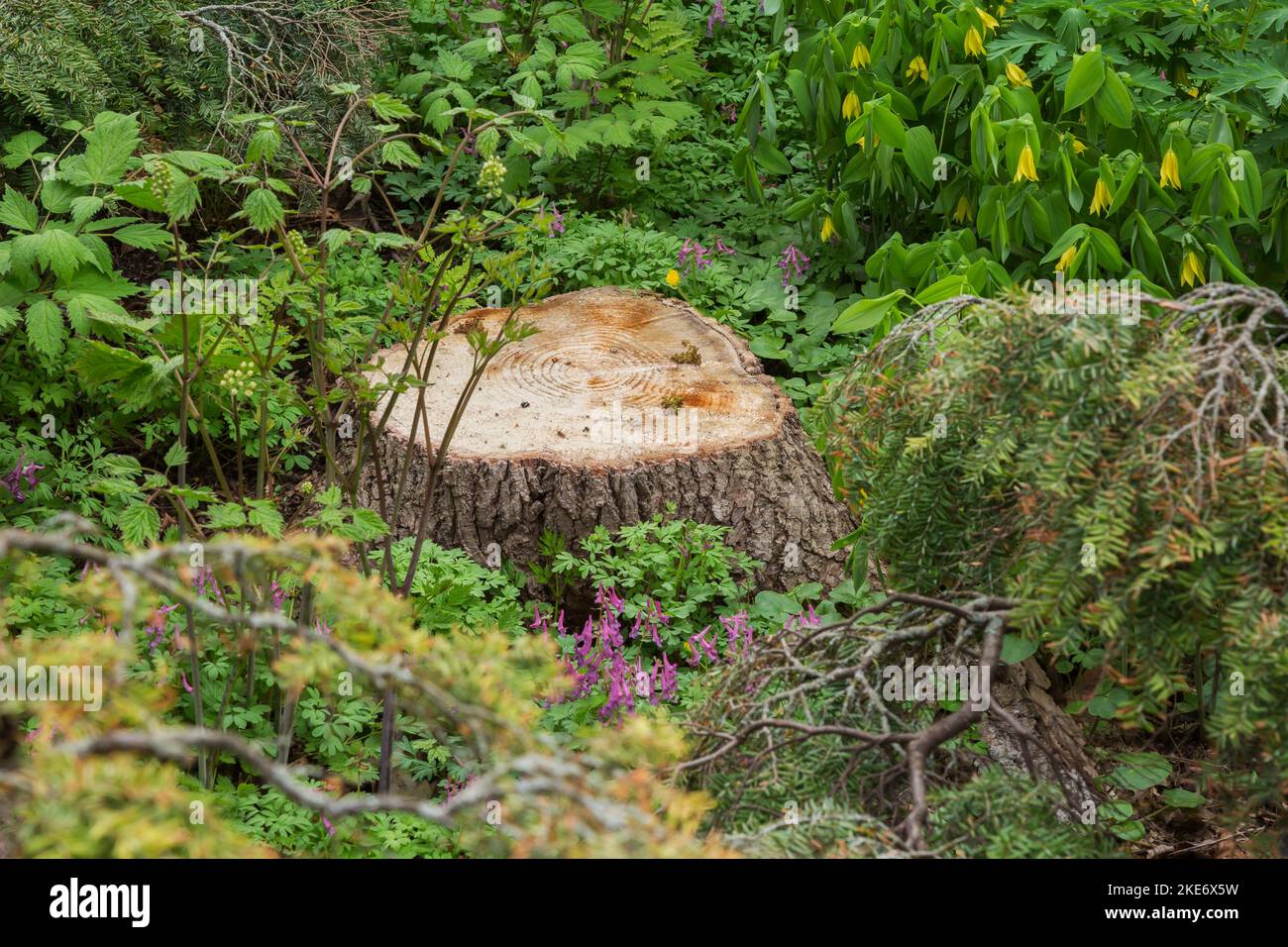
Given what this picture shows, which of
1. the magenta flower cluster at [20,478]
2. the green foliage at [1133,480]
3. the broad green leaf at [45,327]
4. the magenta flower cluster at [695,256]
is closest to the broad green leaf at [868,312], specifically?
the green foliage at [1133,480]

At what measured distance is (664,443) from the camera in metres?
3.66

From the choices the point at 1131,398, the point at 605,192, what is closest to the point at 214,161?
the point at 1131,398

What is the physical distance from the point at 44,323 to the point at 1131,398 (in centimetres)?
295

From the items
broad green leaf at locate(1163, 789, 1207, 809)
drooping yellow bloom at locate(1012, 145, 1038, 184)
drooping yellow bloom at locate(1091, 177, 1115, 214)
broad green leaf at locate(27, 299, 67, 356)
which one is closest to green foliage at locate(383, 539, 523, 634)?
broad green leaf at locate(27, 299, 67, 356)

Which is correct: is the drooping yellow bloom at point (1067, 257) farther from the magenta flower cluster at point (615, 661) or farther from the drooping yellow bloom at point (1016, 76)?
the magenta flower cluster at point (615, 661)

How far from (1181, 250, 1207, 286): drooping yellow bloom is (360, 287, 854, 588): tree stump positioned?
47.1 inches

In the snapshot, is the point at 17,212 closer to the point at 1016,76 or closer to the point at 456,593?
the point at 456,593

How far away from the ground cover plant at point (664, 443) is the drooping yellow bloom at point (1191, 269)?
→ 5cm

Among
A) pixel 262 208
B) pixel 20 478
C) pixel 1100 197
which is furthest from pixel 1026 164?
pixel 20 478

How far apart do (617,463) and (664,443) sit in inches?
6.8

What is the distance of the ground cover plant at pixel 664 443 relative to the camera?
Result: 1.54 meters

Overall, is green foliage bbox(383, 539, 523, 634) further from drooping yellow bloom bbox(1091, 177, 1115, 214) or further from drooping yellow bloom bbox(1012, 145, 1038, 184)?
drooping yellow bloom bbox(1091, 177, 1115, 214)

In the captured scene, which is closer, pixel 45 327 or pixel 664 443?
pixel 45 327

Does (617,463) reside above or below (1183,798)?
above
